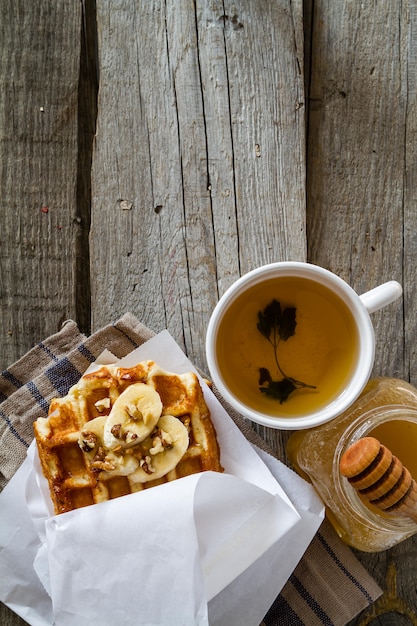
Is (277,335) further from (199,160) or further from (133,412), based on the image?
(199,160)

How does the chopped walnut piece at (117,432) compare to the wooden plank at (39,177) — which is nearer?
the chopped walnut piece at (117,432)

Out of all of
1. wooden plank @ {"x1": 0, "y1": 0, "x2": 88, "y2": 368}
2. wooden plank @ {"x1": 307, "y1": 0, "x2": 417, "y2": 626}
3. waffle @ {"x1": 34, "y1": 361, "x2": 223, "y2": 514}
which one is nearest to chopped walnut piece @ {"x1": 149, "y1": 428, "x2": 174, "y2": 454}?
waffle @ {"x1": 34, "y1": 361, "x2": 223, "y2": 514}

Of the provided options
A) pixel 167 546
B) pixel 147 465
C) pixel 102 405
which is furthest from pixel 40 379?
pixel 167 546

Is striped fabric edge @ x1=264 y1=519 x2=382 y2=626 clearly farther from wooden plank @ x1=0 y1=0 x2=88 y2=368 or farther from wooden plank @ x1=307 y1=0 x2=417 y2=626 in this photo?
wooden plank @ x1=0 y1=0 x2=88 y2=368

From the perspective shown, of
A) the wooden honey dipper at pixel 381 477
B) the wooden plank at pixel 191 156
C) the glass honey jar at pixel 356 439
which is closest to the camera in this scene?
the wooden honey dipper at pixel 381 477

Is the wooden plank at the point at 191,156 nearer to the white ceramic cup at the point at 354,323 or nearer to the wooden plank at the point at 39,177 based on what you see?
the wooden plank at the point at 39,177

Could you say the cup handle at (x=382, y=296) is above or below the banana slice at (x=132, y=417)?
above

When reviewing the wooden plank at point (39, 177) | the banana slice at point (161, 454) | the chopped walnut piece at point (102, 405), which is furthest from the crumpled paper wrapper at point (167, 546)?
the wooden plank at point (39, 177)
